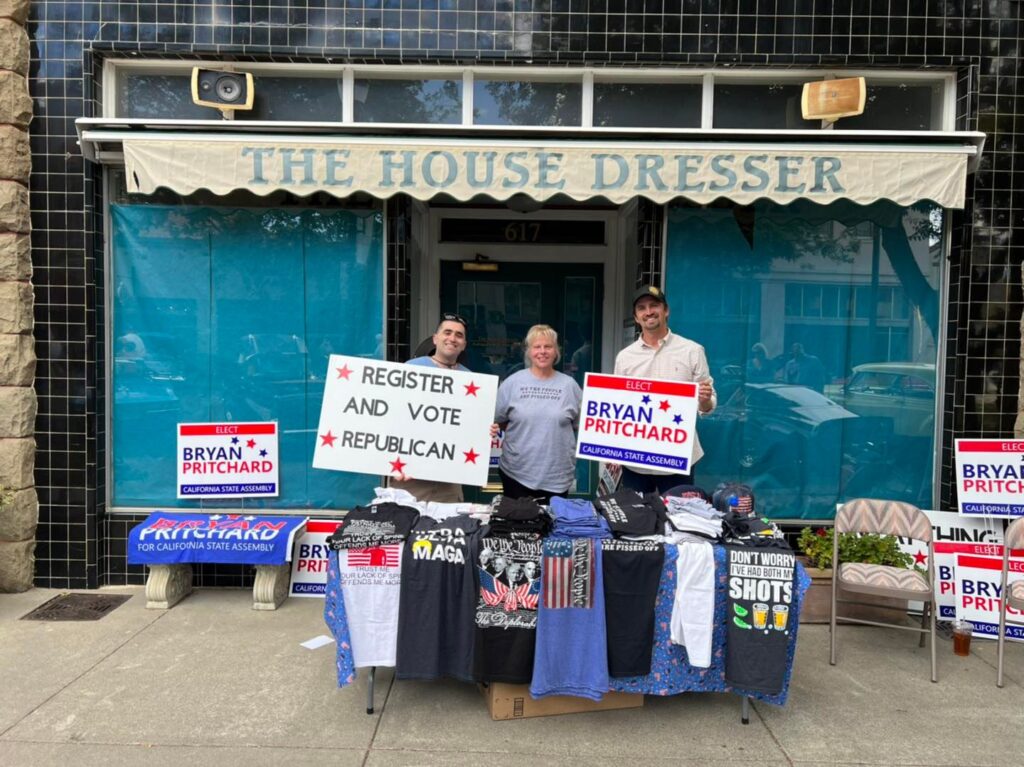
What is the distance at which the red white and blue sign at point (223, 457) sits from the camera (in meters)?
5.17

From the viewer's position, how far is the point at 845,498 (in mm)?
5293

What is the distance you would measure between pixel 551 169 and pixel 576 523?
8.13 feet

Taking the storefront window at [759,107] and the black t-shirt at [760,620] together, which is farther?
the storefront window at [759,107]

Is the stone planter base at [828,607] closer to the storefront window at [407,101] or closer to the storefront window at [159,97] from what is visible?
the storefront window at [407,101]

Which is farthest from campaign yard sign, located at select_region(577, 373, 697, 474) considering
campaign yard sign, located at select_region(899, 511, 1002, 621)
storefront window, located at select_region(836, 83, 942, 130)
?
storefront window, located at select_region(836, 83, 942, 130)

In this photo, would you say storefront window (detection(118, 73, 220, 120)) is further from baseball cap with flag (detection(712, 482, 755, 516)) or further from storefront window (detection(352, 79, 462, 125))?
baseball cap with flag (detection(712, 482, 755, 516))

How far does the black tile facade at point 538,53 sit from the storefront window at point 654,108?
0.84 feet

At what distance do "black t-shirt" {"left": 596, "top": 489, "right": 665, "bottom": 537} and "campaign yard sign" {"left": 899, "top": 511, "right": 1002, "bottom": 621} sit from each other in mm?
2182

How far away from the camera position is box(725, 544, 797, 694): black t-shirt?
315 cm

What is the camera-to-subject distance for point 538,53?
5059mm

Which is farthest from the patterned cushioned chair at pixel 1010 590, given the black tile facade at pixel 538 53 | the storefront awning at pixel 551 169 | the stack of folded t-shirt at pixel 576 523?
the stack of folded t-shirt at pixel 576 523

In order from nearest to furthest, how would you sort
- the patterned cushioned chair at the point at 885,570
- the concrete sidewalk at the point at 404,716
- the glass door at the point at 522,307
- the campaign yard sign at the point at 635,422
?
the concrete sidewalk at the point at 404,716, the patterned cushioned chair at the point at 885,570, the campaign yard sign at the point at 635,422, the glass door at the point at 522,307

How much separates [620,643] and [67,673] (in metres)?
3.03

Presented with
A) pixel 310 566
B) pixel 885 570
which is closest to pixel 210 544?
pixel 310 566
